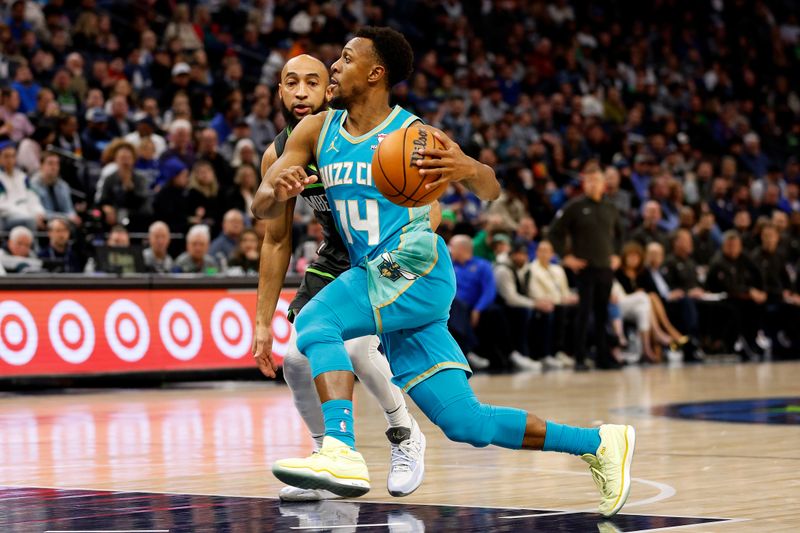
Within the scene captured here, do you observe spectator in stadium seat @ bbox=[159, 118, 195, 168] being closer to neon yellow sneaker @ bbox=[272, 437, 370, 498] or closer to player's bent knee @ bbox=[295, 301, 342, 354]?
player's bent knee @ bbox=[295, 301, 342, 354]

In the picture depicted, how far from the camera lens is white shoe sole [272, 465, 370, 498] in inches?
217

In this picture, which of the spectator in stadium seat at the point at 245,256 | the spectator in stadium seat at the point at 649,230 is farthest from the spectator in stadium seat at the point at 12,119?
the spectator in stadium seat at the point at 649,230

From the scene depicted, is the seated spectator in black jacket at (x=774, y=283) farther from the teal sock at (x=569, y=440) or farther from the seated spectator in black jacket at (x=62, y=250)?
the teal sock at (x=569, y=440)

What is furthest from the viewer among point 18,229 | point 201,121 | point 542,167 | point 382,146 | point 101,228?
point 542,167

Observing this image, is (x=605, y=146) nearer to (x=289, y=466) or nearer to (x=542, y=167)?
(x=542, y=167)

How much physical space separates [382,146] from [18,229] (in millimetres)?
10091

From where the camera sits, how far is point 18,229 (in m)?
14.8

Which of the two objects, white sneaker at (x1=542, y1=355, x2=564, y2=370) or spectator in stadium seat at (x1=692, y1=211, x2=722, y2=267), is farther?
spectator in stadium seat at (x1=692, y1=211, x2=722, y2=267)

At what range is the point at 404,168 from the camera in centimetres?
546

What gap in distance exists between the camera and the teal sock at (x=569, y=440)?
571 centimetres

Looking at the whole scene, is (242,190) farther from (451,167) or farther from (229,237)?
(451,167)

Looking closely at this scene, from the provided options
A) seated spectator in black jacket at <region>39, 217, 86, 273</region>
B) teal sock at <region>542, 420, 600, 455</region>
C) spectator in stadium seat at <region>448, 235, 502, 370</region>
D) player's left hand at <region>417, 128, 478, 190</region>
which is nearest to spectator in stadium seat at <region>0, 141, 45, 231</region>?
seated spectator in black jacket at <region>39, 217, 86, 273</region>

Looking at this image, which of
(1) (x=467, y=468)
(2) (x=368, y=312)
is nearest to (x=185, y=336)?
(1) (x=467, y=468)

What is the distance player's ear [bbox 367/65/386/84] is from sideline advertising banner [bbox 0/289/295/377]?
850 centimetres
